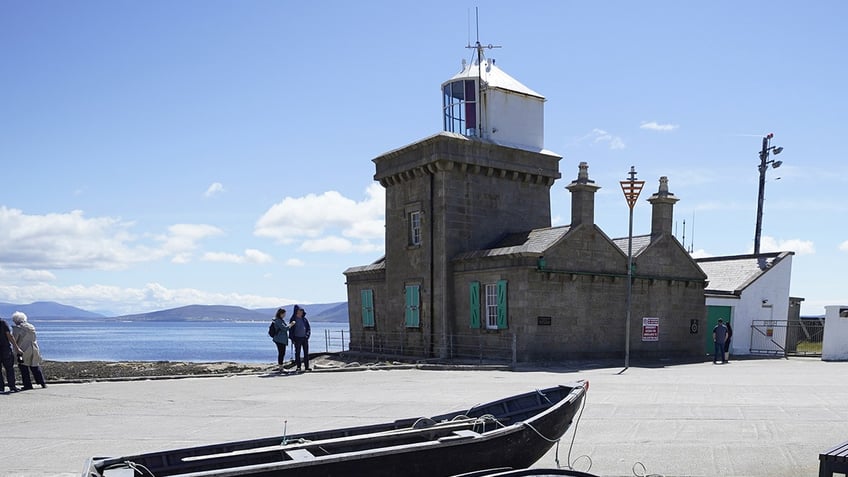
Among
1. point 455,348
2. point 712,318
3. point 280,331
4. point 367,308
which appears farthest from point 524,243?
point 712,318

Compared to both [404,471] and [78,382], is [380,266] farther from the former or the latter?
[404,471]

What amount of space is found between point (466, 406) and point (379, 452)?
21.5 feet

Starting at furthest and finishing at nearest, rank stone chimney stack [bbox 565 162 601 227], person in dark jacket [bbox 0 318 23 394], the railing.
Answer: the railing < stone chimney stack [bbox 565 162 601 227] < person in dark jacket [bbox 0 318 23 394]

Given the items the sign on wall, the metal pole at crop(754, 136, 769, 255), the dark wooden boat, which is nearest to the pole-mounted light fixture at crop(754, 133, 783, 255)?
the metal pole at crop(754, 136, 769, 255)

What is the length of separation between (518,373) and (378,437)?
42.5 feet

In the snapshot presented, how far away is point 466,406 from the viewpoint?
12297mm

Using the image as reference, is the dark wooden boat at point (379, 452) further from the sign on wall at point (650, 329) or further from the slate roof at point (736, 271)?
the slate roof at point (736, 271)

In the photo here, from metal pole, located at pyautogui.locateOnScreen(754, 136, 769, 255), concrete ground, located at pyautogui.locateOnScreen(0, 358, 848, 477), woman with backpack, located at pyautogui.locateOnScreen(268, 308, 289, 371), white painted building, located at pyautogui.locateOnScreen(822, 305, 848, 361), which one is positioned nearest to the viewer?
concrete ground, located at pyautogui.locateOnScreen(0, 358, 848, 477)

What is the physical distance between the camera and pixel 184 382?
17.1 meters

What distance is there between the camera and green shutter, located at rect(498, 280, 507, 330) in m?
22.4

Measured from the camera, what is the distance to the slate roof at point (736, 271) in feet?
94.7

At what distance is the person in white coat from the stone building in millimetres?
11999

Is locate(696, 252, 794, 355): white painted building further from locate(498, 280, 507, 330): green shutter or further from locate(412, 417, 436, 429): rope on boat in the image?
locate(412, 417, 436, 429): rope on boat

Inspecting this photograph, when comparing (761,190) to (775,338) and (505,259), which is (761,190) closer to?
(775,338)
